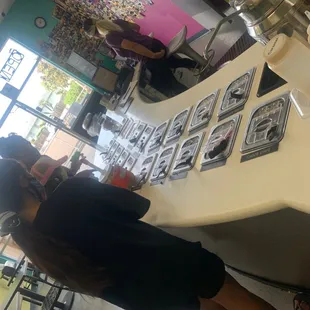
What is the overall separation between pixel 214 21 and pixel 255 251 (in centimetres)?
207

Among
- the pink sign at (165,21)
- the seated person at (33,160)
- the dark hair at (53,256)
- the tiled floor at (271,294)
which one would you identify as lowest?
the dark hair at (53,256)

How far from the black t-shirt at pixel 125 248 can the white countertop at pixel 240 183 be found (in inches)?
4.2

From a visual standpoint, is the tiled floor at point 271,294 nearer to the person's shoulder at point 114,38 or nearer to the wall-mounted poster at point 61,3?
the person's shoulder at point 114,38

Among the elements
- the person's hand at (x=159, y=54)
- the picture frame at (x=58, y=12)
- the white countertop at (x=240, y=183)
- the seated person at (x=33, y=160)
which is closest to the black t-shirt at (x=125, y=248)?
the white countertop at (x=240, y=183)

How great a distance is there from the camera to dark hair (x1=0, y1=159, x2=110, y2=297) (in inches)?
49.0

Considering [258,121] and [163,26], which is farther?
[163,26]

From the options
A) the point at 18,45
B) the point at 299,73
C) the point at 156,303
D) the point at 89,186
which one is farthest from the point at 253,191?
the point at 18,45

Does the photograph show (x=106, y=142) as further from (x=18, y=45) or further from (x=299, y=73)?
(x=299, y=73)

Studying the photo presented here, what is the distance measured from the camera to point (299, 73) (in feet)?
2.39

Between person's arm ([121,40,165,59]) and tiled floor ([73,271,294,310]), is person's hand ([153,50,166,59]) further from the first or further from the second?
tiled floor ([73,271,294,310])

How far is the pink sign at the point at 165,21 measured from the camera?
3.58 m

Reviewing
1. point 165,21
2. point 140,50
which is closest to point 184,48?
point 140,50

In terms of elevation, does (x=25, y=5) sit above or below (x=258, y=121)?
above

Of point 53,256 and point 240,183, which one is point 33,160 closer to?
point 53,256
